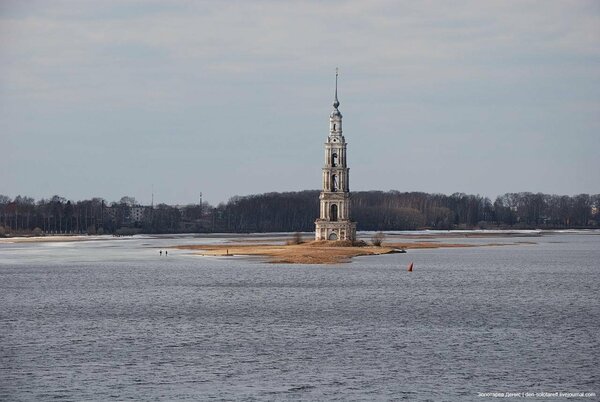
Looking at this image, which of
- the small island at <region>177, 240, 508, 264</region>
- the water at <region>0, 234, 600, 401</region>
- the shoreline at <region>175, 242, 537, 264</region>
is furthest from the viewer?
the small island at <region>177, 240, 508, 264</region>

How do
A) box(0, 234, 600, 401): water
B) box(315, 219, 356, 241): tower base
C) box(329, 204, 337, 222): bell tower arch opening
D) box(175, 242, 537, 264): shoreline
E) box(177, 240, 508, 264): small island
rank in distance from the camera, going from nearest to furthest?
box(0, 234, 600, 401): water, box(175, 242, 537, 264): shoreline, box(177, 240, 508, 264): small island, box(315, 219, 356, 241): tower base, box(329, 204, 337, 222): bell tower arch opening

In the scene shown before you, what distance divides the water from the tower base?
40.7 meters

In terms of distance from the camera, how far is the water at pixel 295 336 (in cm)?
3809

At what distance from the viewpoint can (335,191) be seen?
13562 cm

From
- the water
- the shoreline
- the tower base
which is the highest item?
the tower base

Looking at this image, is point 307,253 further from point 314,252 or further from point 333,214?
point 333,214

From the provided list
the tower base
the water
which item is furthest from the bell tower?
the water

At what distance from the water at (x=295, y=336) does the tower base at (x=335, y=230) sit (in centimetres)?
4070

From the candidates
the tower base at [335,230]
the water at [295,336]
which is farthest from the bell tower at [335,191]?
the water at [295,336]

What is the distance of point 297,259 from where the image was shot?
11762 cm

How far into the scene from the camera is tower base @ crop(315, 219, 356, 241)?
134 metres

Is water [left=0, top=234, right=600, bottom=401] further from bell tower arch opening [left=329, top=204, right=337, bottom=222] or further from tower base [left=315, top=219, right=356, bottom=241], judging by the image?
bell tower arch opening [left=329, top=204, right=337, bottom=222]

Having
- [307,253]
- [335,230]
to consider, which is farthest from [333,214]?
[307,253]

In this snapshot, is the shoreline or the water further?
the shoreline
